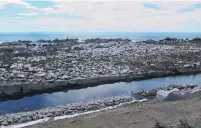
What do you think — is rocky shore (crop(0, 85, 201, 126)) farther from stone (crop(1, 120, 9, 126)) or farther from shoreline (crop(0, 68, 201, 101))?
shoreline (crop(0, 68, 201, 101))

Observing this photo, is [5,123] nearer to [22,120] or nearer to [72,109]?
→ [22,120]

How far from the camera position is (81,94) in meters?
18.4

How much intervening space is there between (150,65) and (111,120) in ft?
51.0

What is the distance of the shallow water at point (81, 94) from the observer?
1621cm

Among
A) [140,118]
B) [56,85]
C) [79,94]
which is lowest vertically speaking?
[79,94]

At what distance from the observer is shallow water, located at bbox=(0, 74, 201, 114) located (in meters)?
16.2

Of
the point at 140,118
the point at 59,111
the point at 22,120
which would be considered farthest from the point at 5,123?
the point at 140,118

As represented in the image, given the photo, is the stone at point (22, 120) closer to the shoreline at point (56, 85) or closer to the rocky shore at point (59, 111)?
the rocky shore at point (59, 111)

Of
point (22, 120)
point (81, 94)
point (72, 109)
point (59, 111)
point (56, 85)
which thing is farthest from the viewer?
point (56, 85)

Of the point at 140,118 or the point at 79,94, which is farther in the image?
the point at 79,94

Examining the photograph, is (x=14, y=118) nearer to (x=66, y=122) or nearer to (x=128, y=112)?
(x=66, y=122)

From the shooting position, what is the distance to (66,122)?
36.6 ft

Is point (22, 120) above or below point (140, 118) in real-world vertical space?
below

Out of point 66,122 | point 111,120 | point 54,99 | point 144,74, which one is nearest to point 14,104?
Answer: point 54,99
